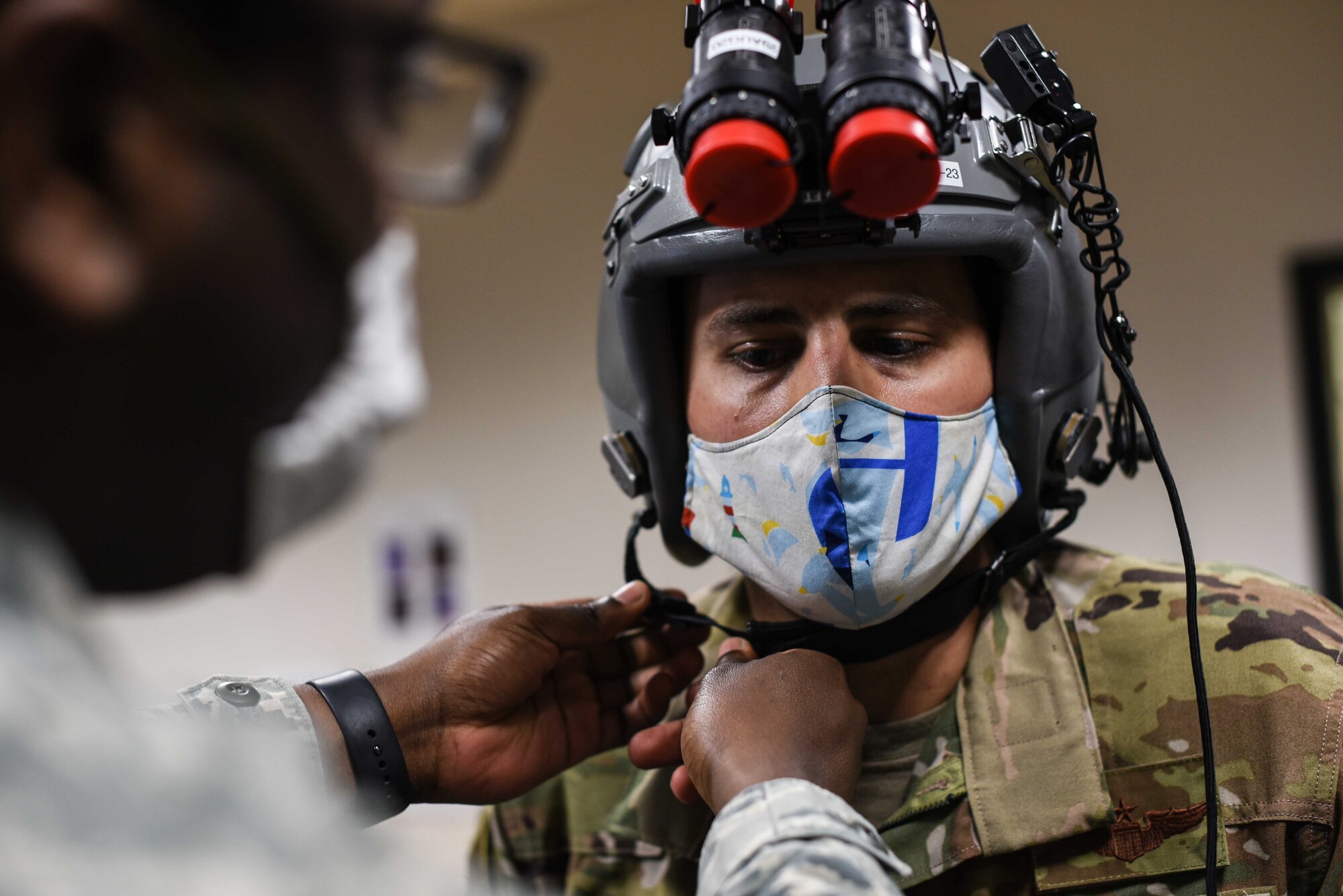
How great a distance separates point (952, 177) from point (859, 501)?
39cm

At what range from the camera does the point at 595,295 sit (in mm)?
3391

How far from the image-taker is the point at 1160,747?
4.11 ft

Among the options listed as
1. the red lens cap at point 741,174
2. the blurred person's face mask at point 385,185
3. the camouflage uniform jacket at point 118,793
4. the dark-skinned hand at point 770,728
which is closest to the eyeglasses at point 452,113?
the blurred person's face mask at point 385,185

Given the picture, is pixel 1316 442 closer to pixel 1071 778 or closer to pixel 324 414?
pixel 1071 778

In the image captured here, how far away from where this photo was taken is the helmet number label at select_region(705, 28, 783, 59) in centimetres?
100

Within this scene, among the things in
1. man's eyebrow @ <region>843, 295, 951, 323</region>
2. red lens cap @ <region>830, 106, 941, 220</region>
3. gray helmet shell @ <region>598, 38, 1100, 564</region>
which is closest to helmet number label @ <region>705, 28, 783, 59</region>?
red lens cap @ <region>830, 106, 941, 220</region>

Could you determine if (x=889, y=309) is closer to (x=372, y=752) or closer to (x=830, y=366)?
(x=830, y=366)

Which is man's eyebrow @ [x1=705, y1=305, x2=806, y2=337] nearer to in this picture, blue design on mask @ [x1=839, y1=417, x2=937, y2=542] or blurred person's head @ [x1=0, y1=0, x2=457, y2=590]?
blue design on mask @ [x1=839, y1=417, x2=937, y2=542]

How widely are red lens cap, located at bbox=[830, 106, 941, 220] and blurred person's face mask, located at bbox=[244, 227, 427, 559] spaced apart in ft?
1.47

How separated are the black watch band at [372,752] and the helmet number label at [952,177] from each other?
93 centimetres

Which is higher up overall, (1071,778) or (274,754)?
(274,754)

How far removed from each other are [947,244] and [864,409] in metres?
0.21

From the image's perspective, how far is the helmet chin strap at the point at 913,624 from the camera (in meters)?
1.36

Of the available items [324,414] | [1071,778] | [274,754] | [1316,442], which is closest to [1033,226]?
[1071,778]
